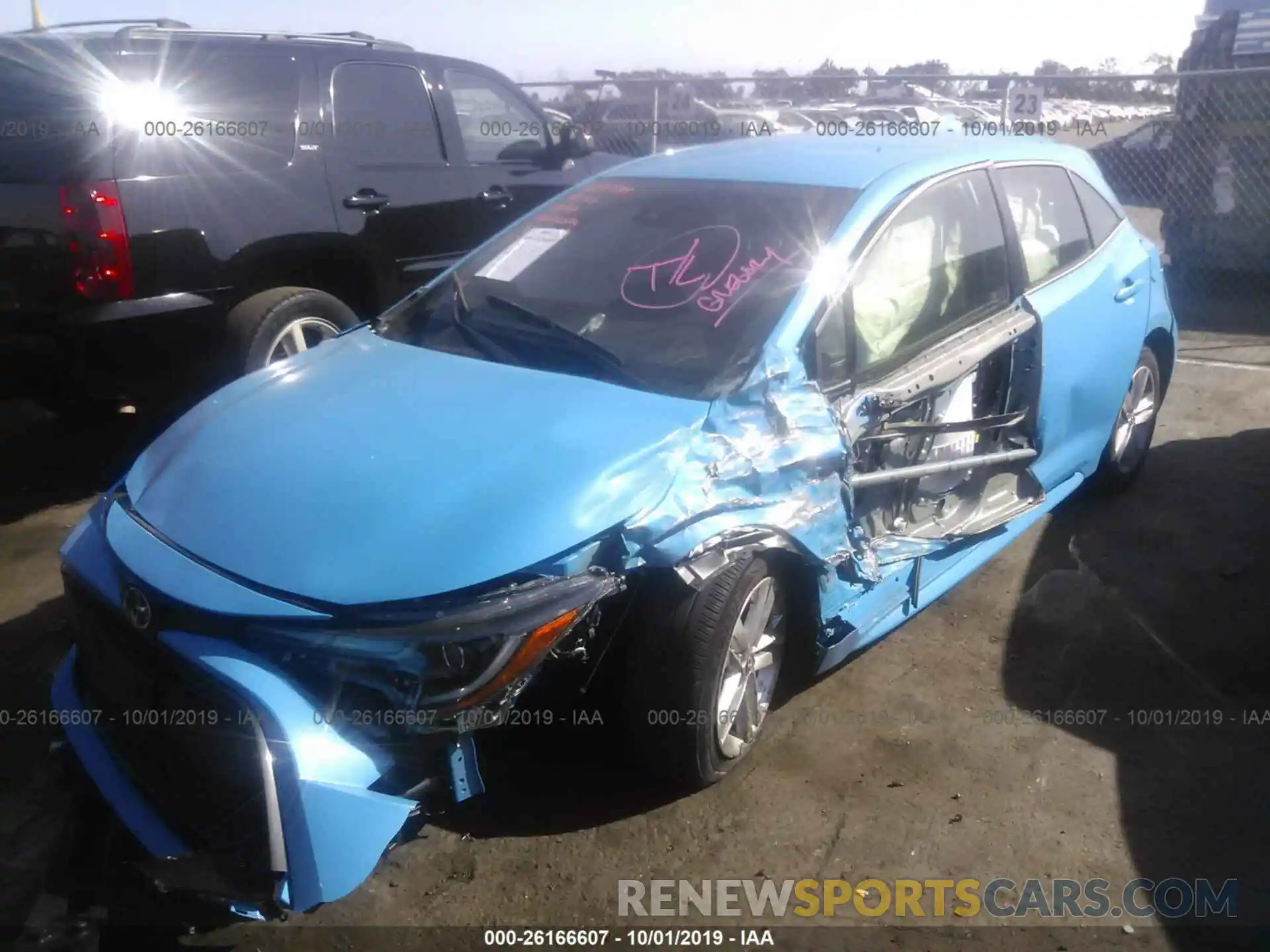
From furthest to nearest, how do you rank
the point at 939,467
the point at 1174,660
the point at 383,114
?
the point at 383,114 → the point at 1174,660 → the point at 939,467

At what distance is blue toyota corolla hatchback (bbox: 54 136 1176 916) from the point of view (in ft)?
7.54

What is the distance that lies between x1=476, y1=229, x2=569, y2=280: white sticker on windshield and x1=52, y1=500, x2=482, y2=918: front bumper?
167 cm

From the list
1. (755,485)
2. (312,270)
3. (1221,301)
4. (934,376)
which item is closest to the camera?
(755,485)

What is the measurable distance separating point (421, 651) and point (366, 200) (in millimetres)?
3814

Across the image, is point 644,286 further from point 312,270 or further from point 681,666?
point 312,270

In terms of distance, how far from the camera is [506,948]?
2.52 m

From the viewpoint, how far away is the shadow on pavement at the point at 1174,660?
2.84 meters

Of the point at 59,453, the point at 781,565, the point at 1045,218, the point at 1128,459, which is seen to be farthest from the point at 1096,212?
the point at 59,453

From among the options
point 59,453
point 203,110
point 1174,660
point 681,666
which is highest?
point 203,110

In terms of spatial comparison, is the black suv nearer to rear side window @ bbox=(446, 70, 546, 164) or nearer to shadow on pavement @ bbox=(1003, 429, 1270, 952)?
rear side window @ bbox=(446, 70, 546, 164)

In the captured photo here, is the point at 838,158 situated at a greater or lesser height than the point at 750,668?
greater

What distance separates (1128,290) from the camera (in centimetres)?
445

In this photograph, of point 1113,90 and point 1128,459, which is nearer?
point 1128,459

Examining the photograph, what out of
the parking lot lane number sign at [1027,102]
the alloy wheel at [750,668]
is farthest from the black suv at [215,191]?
the parking lot lane number sign at [1027,102]
